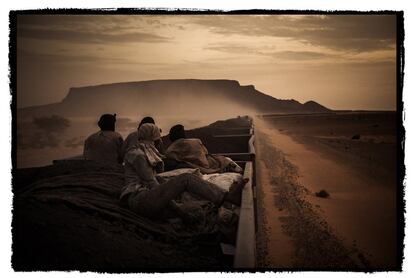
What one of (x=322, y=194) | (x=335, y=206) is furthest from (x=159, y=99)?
(x=335, y=206)

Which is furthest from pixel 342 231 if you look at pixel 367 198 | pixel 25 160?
pixel 25 160

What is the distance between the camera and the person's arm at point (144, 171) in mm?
4336

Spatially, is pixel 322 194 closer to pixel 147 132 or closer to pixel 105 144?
pixel 147 132

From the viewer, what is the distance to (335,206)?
→ 16.5 feet

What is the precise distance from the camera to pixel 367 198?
16.8 ft

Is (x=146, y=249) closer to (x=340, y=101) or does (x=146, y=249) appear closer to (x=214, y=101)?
(x=214, y=101)

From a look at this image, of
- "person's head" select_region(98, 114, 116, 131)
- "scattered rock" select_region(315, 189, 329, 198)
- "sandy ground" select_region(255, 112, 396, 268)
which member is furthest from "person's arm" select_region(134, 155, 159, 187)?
"scattered rock" select_region(315, 189, 329, 198)

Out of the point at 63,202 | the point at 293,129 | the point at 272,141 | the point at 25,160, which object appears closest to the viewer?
the point at 63,202

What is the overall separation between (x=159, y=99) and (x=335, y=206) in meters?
2.22

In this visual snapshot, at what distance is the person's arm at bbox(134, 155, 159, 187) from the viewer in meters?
4.34

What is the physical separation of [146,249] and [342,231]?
2083 millimetres

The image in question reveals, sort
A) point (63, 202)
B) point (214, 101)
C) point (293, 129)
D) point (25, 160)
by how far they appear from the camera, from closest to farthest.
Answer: point (63, 202) < point (25, 160) < point (214, 101) < point (293, 129)

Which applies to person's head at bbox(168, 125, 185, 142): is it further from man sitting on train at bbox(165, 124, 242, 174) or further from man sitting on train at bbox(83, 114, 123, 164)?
man sitting on train at bbox(83, 114, 123, 164)

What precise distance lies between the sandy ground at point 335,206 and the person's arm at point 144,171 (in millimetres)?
1373
